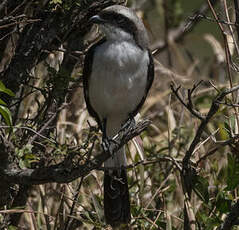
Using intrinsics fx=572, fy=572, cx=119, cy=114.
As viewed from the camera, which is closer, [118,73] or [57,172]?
[57,172]

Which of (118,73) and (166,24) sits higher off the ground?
(166,24)

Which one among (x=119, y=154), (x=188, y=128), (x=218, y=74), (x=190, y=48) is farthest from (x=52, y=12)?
(x=190, y=48)

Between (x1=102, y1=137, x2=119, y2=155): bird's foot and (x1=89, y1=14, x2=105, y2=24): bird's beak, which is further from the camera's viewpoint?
(x1=89, y1=14, x2=105, y2=24): bird's beak

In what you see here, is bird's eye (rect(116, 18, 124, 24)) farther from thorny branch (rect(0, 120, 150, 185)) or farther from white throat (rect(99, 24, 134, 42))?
thorny branch (rect(0, 120, 150, 185))

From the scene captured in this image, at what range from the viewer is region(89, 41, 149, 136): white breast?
14.1 ft

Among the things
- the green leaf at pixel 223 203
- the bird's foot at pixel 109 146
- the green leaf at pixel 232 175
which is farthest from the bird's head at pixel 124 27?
the green leaf at pixel 223 203

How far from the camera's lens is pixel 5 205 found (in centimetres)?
398

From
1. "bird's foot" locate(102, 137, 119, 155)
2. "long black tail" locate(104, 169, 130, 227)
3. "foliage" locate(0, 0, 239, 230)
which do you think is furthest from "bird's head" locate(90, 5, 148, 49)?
"long black tail" locate(104, 169, 130, 227)

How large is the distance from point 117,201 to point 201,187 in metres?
0.87

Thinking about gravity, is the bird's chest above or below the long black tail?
above

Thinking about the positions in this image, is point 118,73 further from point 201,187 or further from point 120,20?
point 201,187

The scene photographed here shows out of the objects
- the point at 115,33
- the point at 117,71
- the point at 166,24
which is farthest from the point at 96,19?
the point at 166,24

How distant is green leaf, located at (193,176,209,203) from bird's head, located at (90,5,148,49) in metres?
1.28

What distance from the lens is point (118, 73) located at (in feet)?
14.2
